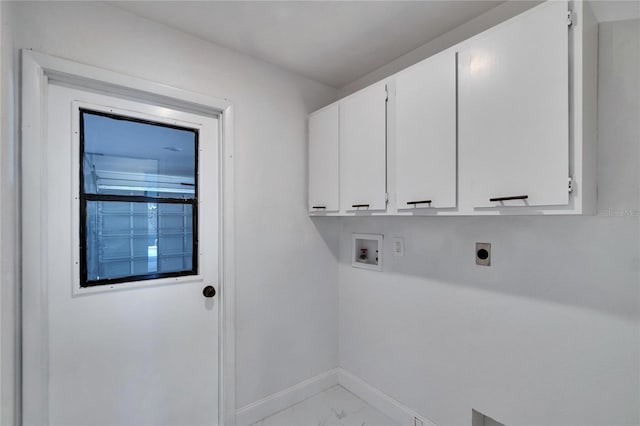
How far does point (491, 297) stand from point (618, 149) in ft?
2.70

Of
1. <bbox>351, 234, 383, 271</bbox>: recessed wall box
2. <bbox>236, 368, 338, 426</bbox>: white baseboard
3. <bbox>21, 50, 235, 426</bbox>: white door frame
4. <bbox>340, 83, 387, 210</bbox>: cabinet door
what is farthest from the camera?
<bbox>351, 234, 383, 271</bbox>: recessed wall box

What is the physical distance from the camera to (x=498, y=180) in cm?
114

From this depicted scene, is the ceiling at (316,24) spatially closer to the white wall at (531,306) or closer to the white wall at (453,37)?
the white wall at (453,37)

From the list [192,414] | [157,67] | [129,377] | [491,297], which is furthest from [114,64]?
[491,297]

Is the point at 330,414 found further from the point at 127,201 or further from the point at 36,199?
the point at 36,199

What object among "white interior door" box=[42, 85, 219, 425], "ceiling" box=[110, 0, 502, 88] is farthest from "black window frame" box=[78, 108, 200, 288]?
"ceiling" box=[110, 0, 502, 88]

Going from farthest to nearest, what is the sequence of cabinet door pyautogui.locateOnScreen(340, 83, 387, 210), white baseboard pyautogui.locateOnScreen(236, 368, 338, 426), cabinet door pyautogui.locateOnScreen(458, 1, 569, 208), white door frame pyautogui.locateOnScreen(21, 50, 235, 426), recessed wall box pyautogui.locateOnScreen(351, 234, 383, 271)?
1. recessed wall box pyautogui.locateOnScreen(351, 234, 383, 271)
2. white baseboard pyautogui.locateOnScreen(236, 368, 338, 426)
3. cabinet door pyautogui.locateOnScreen(340, 83, 387, 210)
4. white door frame pyautogui.locateOnScreen(21, 50, 235, 426)
5. cabinet door pyautogui.locateOnScreen(458, 1, 569, 208)

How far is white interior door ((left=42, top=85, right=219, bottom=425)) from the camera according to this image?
4.46 feet

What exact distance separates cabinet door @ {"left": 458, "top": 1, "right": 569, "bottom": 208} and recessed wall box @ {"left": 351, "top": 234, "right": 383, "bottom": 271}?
92 centimetres

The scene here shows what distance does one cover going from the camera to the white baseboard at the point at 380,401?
180cm

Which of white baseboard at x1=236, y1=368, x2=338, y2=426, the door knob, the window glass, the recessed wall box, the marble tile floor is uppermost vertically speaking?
the window glass

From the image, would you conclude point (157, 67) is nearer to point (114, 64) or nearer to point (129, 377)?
point (114, 64)

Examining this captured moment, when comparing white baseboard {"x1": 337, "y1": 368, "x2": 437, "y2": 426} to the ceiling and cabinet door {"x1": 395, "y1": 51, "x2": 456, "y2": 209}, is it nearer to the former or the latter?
cabinet door {"x1": 395, "y1": 51, "x2": 456, "y2": 209}

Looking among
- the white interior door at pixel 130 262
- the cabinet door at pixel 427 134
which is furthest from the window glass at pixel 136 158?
the cabinet door at pixel 427 134
